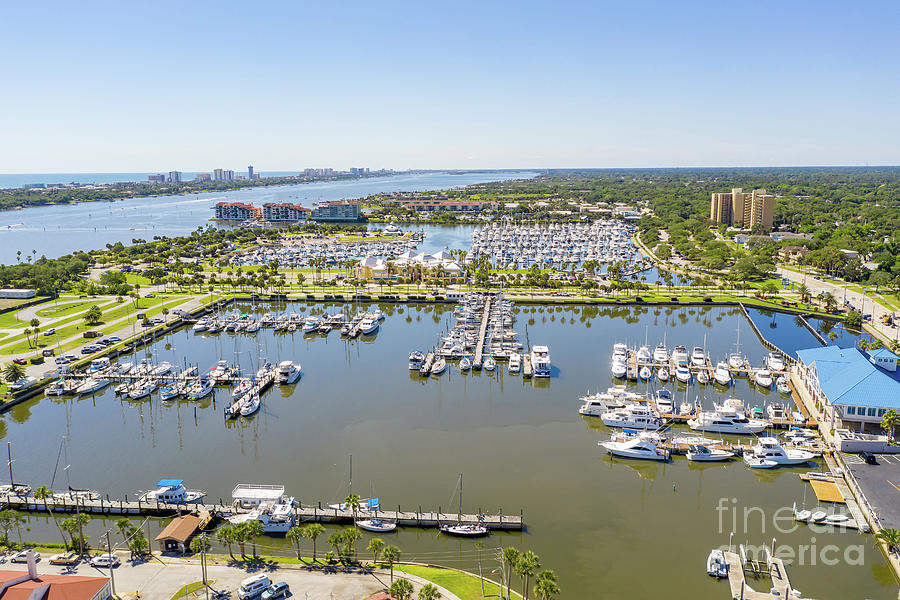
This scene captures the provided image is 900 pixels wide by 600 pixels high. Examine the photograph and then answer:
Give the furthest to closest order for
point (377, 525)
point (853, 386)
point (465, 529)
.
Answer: point (853, 386), point (377, 525), point (465, 529)

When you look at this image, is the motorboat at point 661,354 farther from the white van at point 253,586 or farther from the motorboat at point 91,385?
the motorboat at point 91,385

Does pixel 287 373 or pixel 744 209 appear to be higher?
pixel 744 209

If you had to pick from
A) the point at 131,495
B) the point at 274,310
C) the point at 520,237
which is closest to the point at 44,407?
the point at 131,495

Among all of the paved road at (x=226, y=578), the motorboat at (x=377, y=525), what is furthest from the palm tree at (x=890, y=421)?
the motorboat at (x=377, y=525)

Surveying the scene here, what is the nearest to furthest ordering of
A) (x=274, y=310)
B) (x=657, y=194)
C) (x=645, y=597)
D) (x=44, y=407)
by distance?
1. (x=645, y=597)
2. (x=44, y=407)
3. (x=274, y=310)
4. (x=657, y=194)

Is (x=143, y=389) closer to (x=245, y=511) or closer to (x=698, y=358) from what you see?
(x=245, y=511)

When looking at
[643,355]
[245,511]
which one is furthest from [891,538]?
[245,511]

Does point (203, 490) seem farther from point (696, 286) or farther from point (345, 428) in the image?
point (696, 286)
